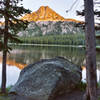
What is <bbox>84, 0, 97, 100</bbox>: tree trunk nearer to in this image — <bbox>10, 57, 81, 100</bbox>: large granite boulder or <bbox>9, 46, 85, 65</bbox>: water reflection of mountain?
<bbox>10, 57, 81, 100</bbox>: large granite boulder

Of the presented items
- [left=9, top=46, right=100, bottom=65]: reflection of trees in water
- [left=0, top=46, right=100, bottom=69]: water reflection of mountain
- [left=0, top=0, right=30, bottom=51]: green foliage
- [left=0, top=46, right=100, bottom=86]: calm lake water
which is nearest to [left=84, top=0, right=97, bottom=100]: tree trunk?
[left=0, top=46, right=100, bottom=86]: calm lake water

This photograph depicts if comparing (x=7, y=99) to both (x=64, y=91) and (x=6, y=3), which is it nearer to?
(x=64, y=91)

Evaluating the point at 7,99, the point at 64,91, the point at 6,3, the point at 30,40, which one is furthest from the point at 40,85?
the point at 30,40

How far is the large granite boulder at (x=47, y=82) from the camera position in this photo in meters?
8.42

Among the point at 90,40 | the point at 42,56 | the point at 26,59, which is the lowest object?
the point at 26,59

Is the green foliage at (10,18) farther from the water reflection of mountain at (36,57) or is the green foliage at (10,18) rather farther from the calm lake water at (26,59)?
the water reflection of mountain at (36,57)

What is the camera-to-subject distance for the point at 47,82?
8766 mm

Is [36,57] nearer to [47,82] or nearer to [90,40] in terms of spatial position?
[47,82]

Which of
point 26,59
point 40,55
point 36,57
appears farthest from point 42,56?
point 26,59

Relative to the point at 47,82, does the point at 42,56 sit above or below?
below

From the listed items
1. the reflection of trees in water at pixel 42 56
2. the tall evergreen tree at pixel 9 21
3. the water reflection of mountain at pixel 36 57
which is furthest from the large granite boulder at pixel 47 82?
→ the reflection of trees in water at pixel 42 56

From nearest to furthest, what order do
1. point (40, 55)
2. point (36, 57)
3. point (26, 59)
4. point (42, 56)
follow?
1. point (26, 59)
2. point (36, 57)
3. point (42, 56)
4. point (40, 55)

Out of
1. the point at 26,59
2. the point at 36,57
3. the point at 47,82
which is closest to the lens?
the point at 47,82

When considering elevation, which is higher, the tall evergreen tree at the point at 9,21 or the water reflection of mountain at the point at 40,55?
the tall evergreen tree at the point at 9,21
